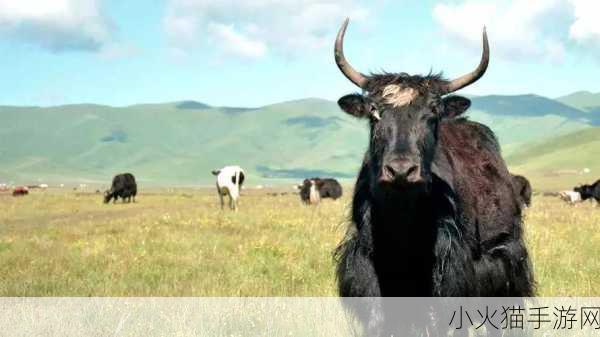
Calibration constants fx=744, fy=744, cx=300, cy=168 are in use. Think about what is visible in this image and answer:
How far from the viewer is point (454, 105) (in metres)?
6.91

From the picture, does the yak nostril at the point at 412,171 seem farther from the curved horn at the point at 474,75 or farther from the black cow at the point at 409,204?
the curved horn at the point at 474,75

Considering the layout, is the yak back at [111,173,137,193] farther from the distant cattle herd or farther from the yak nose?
the yak nose

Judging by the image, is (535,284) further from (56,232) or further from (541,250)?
(56,232)

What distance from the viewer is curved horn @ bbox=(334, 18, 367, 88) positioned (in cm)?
679

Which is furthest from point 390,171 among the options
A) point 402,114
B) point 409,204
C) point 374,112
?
point 374,112

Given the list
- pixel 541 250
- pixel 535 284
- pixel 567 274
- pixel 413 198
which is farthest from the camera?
pixel 541 250

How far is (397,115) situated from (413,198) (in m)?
0.69

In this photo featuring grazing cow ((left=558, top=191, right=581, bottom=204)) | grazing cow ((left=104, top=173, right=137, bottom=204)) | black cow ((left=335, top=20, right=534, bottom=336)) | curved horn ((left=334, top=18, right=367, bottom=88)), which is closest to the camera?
black cow ((left=335, top=20, right=534, bottom=336))

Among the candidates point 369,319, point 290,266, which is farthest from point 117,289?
point 369,319

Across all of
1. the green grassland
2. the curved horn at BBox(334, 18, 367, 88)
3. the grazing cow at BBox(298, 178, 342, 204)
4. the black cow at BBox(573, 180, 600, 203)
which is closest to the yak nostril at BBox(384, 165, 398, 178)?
the curved horn at BBox(334, 18, 367, 88)

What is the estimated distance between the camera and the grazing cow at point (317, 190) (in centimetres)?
3922

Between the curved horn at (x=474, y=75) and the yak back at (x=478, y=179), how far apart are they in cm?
54

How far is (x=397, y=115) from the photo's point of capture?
20.0 feet

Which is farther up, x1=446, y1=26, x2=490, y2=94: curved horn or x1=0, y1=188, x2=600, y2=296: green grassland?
x1=446, y1=26, x2=490, y2=94: curved horn
